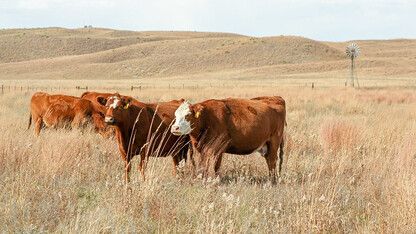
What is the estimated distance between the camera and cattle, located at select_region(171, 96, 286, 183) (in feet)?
19.2

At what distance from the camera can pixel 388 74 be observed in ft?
229

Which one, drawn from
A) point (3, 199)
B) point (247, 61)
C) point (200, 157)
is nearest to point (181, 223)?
point (200, 157)

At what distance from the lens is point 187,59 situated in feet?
301

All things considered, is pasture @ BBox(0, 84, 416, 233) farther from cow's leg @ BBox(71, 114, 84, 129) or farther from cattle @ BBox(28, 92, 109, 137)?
cattle @ BBox(28, 92, 109, 137)

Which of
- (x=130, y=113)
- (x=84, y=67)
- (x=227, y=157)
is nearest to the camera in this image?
(x=130, y=113)

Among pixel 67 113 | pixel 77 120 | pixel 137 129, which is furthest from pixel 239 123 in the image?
pixel 67 113

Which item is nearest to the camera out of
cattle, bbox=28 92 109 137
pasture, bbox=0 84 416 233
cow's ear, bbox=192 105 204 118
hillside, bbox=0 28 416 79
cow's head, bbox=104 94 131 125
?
pasture, bbox=0 84 416 233

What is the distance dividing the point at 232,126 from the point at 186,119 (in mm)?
792

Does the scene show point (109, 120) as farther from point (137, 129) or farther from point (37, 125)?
point (37, 125)

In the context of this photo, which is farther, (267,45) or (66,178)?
(267,45)

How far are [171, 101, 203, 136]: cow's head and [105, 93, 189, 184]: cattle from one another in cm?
24

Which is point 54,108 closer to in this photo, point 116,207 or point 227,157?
point 227,157

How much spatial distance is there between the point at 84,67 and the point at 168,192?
293 ft

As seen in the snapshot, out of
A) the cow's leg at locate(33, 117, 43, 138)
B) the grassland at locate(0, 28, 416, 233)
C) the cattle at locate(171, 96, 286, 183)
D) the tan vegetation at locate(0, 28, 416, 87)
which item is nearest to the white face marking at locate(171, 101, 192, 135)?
the cattle at locate(171, 96, 286, 183)
